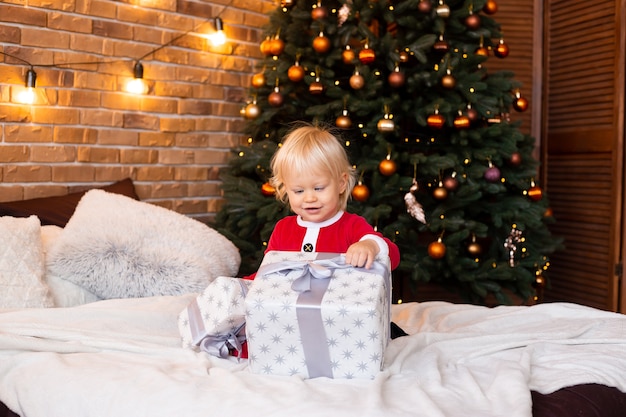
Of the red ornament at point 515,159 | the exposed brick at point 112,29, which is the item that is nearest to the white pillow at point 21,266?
the exposed brick at point 112,29

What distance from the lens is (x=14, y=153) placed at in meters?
2.71

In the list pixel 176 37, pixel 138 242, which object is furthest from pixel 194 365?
pixel 176 37

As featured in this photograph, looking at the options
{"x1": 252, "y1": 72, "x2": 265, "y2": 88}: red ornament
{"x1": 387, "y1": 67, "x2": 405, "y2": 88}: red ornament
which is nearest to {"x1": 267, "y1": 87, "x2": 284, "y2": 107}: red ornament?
{"x1": 252, "y1": 72, "x2": 265, "y2": 88}: red ornament

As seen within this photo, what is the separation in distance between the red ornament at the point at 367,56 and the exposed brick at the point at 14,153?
1426 mm

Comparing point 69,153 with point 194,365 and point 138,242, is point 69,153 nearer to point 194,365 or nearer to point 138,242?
point 138,242

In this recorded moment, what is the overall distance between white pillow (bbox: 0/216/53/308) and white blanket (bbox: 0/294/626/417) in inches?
6.3

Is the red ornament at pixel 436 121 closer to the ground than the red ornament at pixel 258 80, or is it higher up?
closer to the ground

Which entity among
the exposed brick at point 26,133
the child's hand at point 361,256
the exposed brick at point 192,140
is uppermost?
the exposed brick at point 192,140

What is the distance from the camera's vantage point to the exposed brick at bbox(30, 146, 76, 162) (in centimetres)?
278

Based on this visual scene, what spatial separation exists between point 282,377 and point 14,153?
1743 mm

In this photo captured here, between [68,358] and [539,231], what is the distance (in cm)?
233

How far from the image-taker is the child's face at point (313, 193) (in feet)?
5.98

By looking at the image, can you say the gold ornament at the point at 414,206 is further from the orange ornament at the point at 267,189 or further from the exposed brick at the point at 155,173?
the exposed brick at the point at 155,173

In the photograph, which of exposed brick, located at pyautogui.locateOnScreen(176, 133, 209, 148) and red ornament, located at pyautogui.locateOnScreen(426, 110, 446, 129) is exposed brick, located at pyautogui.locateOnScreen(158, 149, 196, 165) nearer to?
exposed brick, located at pyautogui.locateOnScreen(176, 133, 209, 148)
